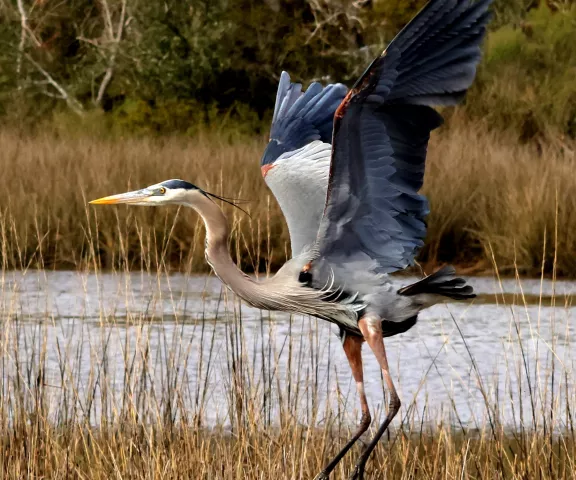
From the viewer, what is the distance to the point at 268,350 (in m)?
5.73

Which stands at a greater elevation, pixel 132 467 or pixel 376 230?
pixel 376 230

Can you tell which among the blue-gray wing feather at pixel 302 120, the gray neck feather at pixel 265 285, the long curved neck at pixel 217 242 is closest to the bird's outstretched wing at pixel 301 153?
the blue-gray wing feather at pixel 302 120

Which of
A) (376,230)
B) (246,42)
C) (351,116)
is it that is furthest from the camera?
(246,42)

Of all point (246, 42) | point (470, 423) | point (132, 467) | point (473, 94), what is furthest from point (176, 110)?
point (132, 467)

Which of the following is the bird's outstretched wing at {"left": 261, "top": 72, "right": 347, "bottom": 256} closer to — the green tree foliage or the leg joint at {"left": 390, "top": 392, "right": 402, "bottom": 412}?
the leg joint at {"left": 390, "top": 392, "right": 402, "bottom": 412}

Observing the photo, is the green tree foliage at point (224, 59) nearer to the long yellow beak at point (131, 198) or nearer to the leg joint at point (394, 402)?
A: the leg joint at point (394, 402)

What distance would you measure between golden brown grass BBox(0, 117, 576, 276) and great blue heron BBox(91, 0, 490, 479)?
4.70m

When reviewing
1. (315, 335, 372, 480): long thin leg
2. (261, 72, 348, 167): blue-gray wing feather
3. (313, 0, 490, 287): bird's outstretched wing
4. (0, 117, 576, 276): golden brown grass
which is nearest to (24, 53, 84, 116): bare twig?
(0, 117, 576, 276): golden brown grass

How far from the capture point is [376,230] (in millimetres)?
4004

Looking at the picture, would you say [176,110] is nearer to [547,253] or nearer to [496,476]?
[547,253]

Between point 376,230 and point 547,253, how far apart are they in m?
6.02

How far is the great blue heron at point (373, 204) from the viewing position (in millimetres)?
3586

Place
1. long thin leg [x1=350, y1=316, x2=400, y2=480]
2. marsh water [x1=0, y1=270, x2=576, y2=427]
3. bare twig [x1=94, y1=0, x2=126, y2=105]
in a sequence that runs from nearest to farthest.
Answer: long thin leg [x1=350, y1=316, x2=400, y2=480] < marsh water [x1=0, y1=270, x2=576, y2=427] < bare twig [x1=94, y1=0, x2=126, y2=105]

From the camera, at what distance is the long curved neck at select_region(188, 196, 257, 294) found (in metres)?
3.86
